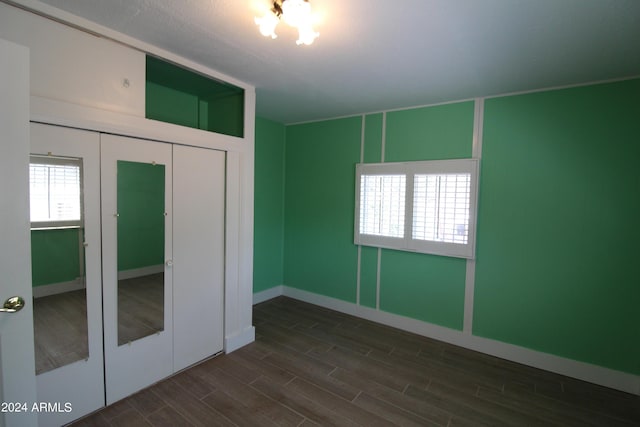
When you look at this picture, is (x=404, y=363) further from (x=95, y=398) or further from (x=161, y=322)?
(x=95, y=398)

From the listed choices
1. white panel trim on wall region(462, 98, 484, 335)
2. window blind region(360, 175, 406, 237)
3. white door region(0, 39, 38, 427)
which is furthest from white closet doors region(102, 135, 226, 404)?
white panel trim on wall region(462, 98, 484, 335)

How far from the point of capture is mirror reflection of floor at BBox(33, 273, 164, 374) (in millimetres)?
1907

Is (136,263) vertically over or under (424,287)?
over

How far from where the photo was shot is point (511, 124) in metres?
2.97

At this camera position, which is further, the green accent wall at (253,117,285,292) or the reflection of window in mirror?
the green accent wall at (253,117,285,292)

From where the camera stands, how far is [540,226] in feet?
9.39

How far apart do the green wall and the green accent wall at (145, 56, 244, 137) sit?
1.59 meters

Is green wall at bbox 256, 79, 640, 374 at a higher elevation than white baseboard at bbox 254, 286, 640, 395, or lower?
higher

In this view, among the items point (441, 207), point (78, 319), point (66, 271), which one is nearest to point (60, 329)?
point (78, 319)

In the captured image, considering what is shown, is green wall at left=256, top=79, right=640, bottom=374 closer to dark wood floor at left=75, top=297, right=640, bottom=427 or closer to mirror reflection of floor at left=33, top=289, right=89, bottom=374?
dark wood floor at left=75, top=297, right=640, bottom=427

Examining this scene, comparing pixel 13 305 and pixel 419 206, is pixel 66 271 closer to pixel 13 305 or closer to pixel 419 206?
pixel 13 305

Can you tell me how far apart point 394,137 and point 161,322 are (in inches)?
119

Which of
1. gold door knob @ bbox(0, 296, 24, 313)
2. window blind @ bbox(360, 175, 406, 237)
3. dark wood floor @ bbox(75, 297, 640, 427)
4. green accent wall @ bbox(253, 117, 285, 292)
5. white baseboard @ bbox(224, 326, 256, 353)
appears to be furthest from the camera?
green accent wall @ bbox(253, 117, 285, 292)

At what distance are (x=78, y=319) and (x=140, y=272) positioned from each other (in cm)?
46
